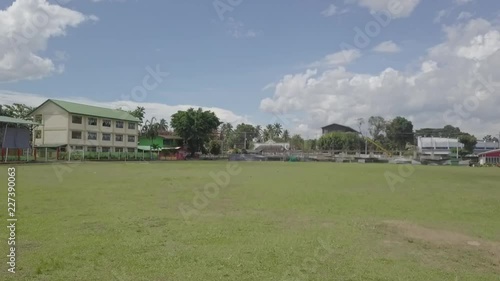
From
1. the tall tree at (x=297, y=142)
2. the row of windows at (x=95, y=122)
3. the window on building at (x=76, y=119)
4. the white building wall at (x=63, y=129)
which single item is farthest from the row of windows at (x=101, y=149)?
the tall tree at (x=297, y=142)

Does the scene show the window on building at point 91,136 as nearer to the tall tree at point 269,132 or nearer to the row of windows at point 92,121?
the row of windows at point 92,121

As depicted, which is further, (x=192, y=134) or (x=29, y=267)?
(x=192, y=134)

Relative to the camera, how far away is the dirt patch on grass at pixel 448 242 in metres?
7.94

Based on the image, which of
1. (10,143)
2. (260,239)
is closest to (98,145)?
(10,143)

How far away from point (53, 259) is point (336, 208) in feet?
31.0

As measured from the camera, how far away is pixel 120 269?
662cm

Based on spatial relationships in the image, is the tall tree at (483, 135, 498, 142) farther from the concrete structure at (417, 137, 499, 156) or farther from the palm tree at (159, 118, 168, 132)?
the palm tree at (159, 118, 168, 132)

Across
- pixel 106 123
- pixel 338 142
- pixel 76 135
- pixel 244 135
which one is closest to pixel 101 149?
pixel 106 123

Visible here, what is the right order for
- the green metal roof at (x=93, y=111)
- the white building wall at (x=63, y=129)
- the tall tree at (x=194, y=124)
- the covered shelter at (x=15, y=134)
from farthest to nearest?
the tall tree at (x=194, y=124), the green metal roof at (x=93, y=111), the white building wall at (x=63, y=129), the covered shelter at (x=15, y=134)

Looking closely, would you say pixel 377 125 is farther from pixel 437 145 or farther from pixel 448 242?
pixel 448 242

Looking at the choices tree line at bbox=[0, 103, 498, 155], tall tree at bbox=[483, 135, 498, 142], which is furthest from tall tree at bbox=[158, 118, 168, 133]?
tall tree at bbox=[483, 135, 498, 142]

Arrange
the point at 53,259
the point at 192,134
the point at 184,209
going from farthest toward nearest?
the point at 192,134
the point at 184,209
the point at 53,259

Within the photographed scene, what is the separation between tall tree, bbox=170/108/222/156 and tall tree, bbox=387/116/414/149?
65.1m

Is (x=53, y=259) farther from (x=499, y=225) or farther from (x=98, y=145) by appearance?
(x=98, y=145)
